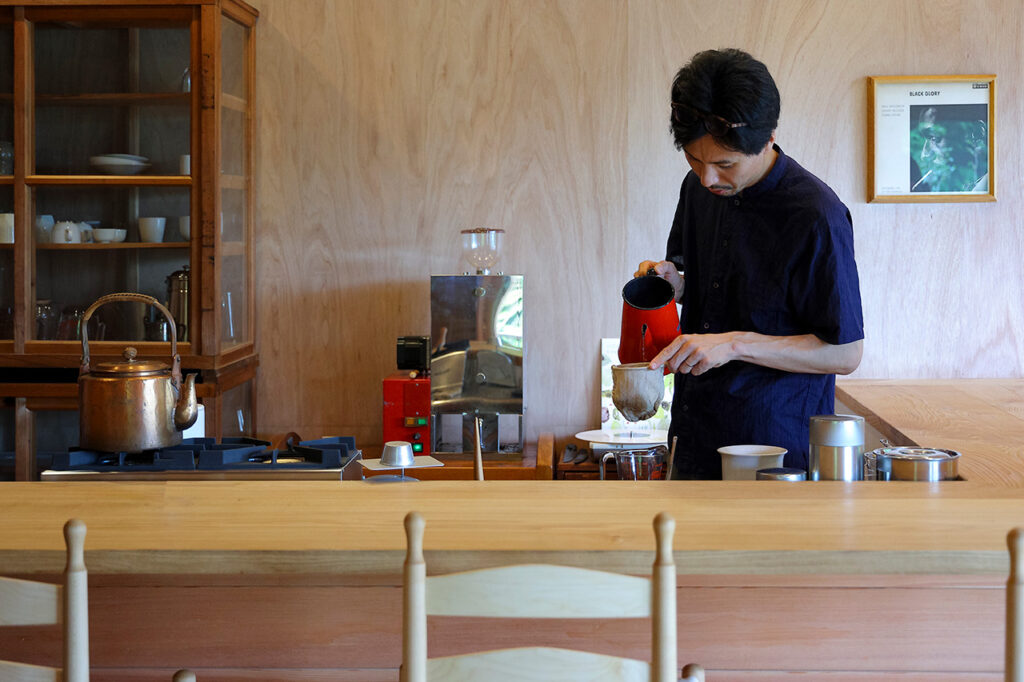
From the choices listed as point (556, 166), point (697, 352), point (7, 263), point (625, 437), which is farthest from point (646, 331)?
point (7, 263)

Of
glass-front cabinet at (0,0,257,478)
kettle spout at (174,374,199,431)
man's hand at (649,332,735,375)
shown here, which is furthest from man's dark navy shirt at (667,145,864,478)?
glass-front cabinet at (0,0,257,478)

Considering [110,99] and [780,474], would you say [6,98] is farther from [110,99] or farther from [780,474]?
[780,474]

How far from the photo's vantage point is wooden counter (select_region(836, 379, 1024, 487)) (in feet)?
6.82

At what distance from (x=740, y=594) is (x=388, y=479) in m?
0.71

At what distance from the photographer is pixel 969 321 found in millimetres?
3781

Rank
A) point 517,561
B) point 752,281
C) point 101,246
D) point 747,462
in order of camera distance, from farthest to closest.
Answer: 1. point 101,246
2. point 752,281
3. point 747,462
4. point 517,561

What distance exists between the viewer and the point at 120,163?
3602mm

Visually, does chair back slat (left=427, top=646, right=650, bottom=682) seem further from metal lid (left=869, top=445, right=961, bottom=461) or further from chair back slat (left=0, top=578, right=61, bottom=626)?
metal lid (left=869, top=445, right=961, bottom=461)

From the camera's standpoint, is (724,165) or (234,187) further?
(234,187)

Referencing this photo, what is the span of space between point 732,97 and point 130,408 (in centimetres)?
135

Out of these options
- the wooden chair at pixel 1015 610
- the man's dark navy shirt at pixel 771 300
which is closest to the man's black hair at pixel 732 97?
the man's dark navy shirt at pixel 771 300

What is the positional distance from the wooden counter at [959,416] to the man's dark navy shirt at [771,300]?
0.32m

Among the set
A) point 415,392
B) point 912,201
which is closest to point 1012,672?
point 415,392

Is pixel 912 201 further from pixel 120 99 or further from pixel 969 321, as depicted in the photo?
pixel 120 99
